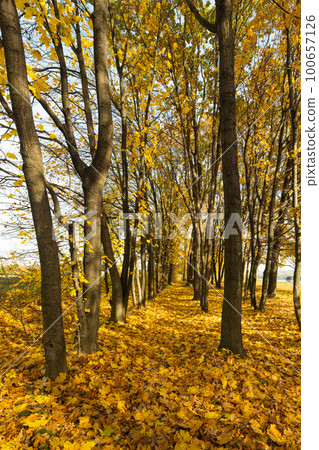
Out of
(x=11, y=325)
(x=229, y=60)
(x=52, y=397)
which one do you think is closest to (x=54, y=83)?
(x=229, y=60)

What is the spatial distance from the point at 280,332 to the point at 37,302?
26.0 ft


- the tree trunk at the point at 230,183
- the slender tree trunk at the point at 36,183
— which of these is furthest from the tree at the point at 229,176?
the slender tree trunk at the point at 36,183

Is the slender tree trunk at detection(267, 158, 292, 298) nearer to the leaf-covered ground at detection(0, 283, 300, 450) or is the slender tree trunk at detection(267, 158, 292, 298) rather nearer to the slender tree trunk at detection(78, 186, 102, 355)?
the leaf-covered ground at detection(0, 283, 300, 450)

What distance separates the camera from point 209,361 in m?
3.56

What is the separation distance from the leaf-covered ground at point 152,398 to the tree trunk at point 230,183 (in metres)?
0.46

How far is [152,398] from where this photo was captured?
102 inches

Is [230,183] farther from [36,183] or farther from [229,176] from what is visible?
[36,183]

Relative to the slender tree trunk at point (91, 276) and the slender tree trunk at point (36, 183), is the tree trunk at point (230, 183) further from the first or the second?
the slender tree trunk at point (36, 183)

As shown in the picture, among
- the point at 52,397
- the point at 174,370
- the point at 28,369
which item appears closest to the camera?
the point at 52,397

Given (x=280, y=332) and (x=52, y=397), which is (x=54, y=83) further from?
(x=280, y=332)

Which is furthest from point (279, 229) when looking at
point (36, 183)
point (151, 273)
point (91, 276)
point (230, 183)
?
point (36, 183)

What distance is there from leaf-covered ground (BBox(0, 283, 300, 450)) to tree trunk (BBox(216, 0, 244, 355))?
463 millimetres

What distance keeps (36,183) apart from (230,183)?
10.6ft

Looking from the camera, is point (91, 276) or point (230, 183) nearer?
point (91, 276)
